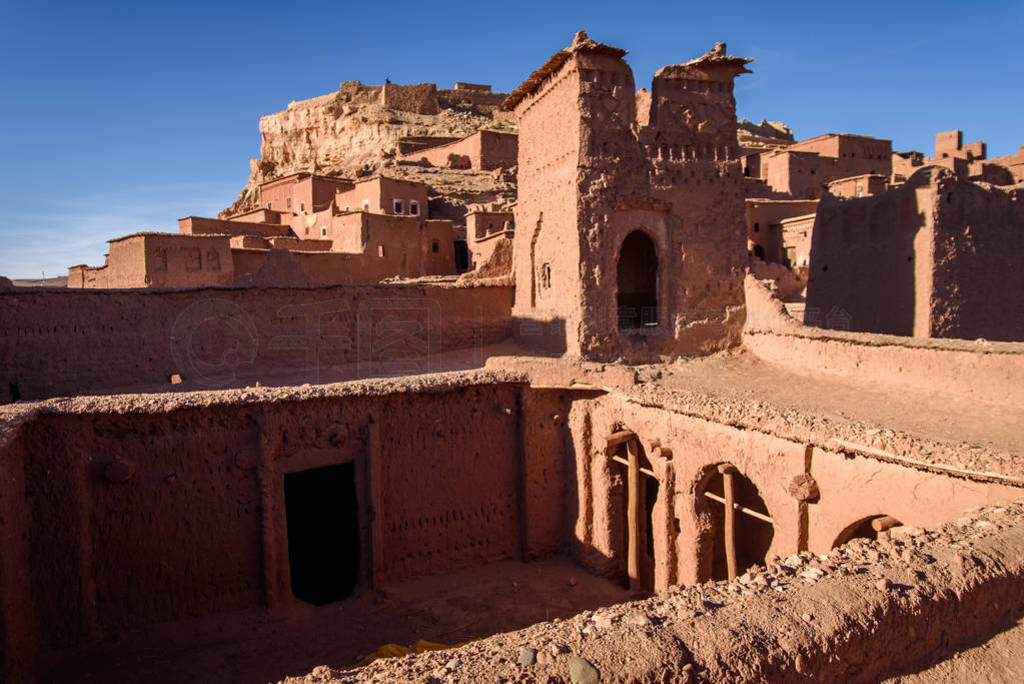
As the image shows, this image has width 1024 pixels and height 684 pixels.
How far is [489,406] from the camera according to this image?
365 inches

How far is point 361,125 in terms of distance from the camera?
4231cm

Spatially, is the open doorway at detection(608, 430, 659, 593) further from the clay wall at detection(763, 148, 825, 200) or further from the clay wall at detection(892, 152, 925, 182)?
the clay wall at detection(892, 152, 925, 182)

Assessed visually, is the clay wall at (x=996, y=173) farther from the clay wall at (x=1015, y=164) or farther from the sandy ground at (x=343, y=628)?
the sandy ground at (x=343, y=628)

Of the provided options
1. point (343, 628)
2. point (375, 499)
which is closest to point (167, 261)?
point (375, 499)

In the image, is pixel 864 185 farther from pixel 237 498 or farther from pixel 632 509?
pixel 237 498

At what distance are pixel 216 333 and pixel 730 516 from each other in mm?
9982

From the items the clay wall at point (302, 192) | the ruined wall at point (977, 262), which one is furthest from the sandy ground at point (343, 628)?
the clay wall at point (302, 192)

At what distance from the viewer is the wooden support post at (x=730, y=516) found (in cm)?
750

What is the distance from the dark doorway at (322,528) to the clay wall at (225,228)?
51.4 feet

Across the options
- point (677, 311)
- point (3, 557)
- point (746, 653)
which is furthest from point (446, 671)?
point (677, 311)

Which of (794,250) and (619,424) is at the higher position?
(794,250)

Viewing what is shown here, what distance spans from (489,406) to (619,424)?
6.21ft

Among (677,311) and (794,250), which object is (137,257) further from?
(794,250)

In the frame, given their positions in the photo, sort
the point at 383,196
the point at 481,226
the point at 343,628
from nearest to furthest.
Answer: the point at 343,628
the point at 481,226
the point at 383,196
